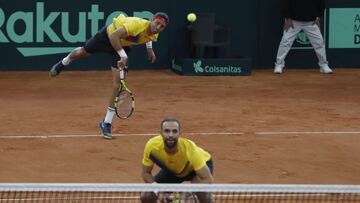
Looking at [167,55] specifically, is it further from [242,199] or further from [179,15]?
→ [242,199]

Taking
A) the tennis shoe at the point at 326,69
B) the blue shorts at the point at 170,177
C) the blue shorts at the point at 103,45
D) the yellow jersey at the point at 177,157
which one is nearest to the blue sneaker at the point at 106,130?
the blue shorts at the point at 103,45

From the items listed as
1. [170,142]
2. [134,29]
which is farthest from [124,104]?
[170,142]

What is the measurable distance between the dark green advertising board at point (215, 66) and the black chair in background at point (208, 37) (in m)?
0.33

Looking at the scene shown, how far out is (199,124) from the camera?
14.9 m

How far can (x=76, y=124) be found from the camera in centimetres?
1485

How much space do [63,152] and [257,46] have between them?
9.26 metres

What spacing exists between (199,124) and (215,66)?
5.31 m

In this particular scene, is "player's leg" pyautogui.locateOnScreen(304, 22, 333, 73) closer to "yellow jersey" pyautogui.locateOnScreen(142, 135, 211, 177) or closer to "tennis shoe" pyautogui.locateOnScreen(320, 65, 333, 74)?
"tennis shoe" pyautogui.locateOnScreen(320, 65, 333, 74)

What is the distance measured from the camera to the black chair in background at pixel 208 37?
20172 mm

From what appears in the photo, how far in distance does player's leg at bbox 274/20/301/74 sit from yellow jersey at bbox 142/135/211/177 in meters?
11.3

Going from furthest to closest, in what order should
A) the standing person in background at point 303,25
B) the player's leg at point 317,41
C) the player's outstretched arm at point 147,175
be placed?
1. the player's leg at point 317,41
2. the standing person in background at point 303,25
3. the player's outstretched arm at point 147,175

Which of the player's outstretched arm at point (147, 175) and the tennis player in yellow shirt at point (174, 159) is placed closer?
the tennis player in yellow shirt at point (174, 159)

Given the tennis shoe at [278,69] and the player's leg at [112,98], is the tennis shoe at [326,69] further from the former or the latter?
the player's leg at [112,98]

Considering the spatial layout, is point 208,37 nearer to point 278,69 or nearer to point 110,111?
point 278,69
